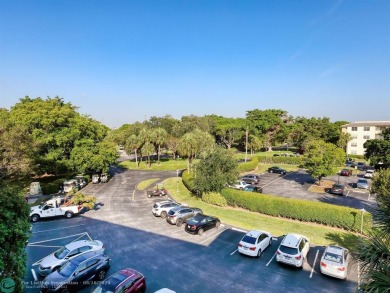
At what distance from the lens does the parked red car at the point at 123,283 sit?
459 inches

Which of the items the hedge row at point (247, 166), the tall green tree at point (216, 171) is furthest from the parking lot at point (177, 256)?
Result: the hedge row at point (247, 166)

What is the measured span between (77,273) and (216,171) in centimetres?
1872

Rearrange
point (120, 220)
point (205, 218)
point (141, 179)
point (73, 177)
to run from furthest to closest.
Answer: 1. point (141, 179)
2. point (73, 177)
3. point (120, 220)
4. point (205, 218)

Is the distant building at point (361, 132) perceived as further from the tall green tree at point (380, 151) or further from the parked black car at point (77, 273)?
the parked black car at point (77, 273)

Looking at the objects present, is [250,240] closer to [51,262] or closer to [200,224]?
[200,224]

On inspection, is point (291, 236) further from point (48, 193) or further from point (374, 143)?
point (48, 193)

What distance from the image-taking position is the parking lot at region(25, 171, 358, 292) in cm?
1434

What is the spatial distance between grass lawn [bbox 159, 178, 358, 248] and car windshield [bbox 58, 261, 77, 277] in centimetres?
1441

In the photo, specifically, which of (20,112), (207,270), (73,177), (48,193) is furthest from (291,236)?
(20,112)

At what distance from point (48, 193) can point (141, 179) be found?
14996 mm

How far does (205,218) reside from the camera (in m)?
22.3

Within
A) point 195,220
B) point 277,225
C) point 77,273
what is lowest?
point 277,225

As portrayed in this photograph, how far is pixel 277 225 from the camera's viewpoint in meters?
23.4

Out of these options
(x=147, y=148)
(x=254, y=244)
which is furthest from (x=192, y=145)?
(x=254, y=244)
